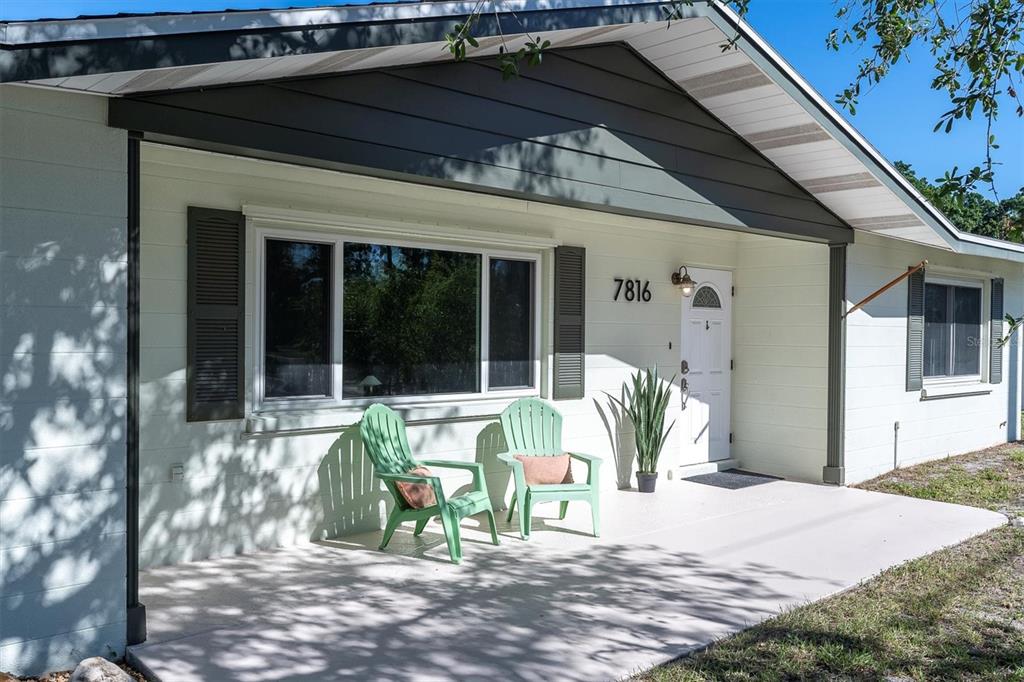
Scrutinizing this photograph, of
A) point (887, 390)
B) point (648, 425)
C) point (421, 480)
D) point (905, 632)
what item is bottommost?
point (905, 632)

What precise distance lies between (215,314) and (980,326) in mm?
9479

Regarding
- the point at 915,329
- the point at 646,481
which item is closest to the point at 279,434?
the point at 646,481

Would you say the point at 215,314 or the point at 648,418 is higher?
the point at 215,314

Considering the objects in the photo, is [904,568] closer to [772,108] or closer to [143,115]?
[772,108]

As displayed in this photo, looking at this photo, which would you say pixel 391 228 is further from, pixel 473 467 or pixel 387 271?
pixel 473 467

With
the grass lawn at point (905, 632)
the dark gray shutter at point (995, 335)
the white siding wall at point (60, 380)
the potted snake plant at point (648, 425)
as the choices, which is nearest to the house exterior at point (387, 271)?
the white siding wall at point (60, 380)

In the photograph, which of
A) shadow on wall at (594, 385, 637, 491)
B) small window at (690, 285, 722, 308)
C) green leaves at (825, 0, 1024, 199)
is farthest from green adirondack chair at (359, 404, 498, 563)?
small window at (690, 285, 722, 308)

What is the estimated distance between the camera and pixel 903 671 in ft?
11.5

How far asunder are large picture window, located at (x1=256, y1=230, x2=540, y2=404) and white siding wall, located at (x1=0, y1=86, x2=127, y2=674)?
1662 millimetres

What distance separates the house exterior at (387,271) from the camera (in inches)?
128

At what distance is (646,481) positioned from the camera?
7.09 m

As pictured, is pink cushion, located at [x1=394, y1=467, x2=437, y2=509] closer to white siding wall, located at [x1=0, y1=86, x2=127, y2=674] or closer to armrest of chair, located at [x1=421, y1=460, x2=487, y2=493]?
armrest of chair, located at [x1=421, y1=460, x2=487, y2=493]

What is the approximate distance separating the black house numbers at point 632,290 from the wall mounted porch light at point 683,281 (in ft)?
1.16

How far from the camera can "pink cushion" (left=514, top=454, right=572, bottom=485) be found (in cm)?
582
